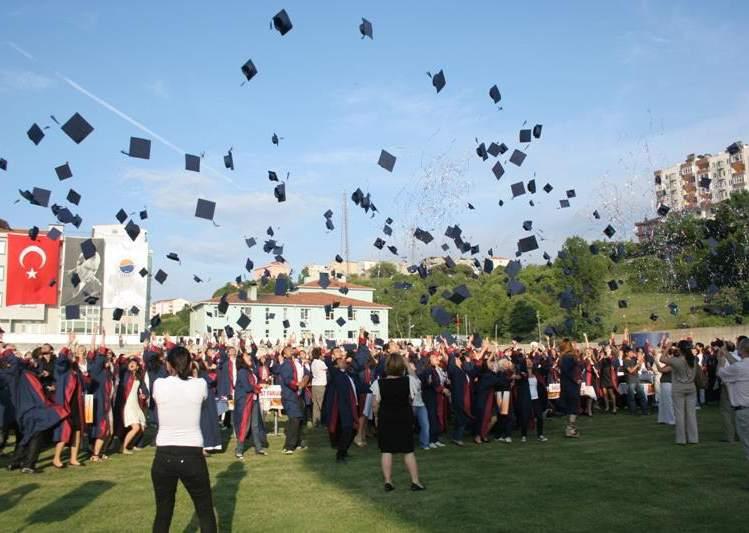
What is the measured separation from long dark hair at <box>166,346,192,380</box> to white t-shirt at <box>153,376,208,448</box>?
0.19 ft

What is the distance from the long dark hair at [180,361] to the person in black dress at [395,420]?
12.5 feet

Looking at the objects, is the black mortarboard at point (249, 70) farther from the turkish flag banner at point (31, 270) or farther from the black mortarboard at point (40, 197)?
the turkish flag banner at point (31, 270)

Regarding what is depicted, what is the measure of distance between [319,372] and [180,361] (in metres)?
10.7

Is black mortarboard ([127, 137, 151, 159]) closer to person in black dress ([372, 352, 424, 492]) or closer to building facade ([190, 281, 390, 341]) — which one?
person in black dress ([372, 352, 424, 492])

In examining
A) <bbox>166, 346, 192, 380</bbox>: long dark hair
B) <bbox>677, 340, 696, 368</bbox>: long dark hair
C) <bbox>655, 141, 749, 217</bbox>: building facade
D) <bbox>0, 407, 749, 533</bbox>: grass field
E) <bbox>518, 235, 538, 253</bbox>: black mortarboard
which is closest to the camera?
<bbox>166, 346, 192, 380</bbox>: long dark hair

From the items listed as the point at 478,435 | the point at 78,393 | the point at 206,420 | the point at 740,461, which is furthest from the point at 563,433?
the point at 78,393

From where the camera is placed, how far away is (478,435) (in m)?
15.1

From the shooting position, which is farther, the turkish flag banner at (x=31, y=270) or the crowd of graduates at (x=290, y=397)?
the turkish flag banner at (x=31, y=270)

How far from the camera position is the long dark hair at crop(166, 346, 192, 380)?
6203 millimetres

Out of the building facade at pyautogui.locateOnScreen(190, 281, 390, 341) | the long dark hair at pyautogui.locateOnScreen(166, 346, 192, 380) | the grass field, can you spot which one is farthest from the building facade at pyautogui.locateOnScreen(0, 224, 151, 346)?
the long dark hair at pyautogui.locateOnScreen(166, 346, 192, 380)

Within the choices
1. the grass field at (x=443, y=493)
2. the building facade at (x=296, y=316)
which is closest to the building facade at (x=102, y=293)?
the building facade at (x=296, y=316)

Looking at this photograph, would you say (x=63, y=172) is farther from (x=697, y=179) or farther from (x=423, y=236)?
(x=697, y=179)

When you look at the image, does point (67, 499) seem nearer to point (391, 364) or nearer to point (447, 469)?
point (391, 364)

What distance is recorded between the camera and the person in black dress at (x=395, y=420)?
9391 millimetres
